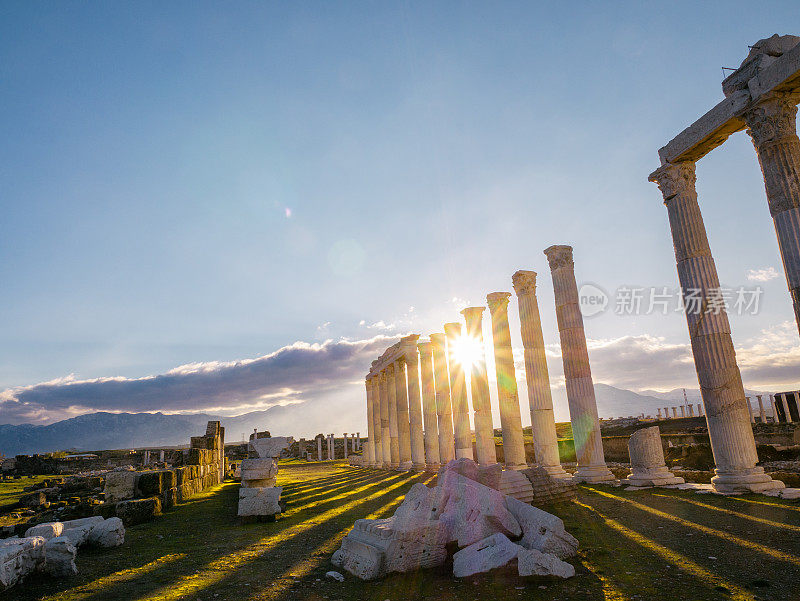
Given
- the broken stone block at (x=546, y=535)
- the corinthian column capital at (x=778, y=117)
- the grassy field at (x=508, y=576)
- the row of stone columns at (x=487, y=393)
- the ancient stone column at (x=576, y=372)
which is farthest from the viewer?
the row of stone columns at (x=487, y=393)

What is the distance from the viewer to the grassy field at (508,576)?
5125 millimetres

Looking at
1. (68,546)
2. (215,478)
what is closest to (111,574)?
(68,546)

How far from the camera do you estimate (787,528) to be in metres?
7.16

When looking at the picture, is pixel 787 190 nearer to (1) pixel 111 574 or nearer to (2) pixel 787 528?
(2) pixel 787 528

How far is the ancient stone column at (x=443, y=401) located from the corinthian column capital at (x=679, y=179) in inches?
549

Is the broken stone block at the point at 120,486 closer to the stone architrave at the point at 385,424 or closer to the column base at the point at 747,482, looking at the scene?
the column base at the point at 747,482

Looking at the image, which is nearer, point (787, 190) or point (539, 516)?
point (539, 516)

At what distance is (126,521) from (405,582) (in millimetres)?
8523

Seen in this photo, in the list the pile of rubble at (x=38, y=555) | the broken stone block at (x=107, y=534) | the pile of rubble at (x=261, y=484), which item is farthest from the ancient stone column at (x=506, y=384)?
the pile of rubble at (x=38, y=555)

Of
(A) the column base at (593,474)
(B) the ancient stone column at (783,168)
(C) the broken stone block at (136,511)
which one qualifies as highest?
(B) the ancient stone column at (783,168)

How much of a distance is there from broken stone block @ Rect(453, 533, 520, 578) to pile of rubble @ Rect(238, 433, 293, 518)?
19.2 ft

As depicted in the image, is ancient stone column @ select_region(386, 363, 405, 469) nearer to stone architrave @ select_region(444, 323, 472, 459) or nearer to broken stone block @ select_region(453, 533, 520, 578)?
stone architrave @ select_region(444, 323, 472, 459)

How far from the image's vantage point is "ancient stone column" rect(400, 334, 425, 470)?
25719 millimetres

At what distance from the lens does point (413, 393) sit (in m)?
26.2
